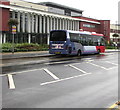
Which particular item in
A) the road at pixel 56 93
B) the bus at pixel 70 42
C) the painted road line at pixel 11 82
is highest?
the bus at pixel 70 42

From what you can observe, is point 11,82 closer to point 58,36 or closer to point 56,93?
point 56,93

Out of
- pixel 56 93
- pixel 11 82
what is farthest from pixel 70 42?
pixel 56 93

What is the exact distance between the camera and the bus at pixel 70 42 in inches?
1102

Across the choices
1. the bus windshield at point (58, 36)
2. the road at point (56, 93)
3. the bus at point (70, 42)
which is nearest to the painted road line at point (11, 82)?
the road at point (56, 93)

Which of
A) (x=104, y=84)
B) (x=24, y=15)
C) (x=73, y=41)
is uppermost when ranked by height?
(x=24, y=15)

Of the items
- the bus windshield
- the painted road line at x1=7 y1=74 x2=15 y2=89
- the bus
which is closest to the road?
the painted road line at x1=7 y1=74 x2=15 y2=89

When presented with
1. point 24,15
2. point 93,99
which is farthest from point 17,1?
point 93,99

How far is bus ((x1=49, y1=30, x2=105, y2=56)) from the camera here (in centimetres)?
2798

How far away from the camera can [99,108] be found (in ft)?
25.2

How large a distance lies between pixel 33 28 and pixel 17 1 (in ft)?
22.6

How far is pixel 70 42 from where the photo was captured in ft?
93.5

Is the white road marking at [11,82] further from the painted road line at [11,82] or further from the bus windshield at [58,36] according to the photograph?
the bus windshield at [58,36]

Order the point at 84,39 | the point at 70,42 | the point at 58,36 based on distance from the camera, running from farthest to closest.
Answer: the point at 84,39 → the point at 70,42 → the point at 58,36

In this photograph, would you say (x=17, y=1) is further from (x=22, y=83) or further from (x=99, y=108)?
(x=99, y=108)
